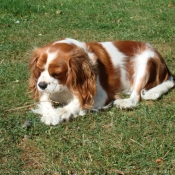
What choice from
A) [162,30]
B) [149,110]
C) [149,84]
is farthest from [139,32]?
[149,110]

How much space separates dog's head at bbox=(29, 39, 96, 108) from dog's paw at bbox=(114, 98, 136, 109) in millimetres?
381

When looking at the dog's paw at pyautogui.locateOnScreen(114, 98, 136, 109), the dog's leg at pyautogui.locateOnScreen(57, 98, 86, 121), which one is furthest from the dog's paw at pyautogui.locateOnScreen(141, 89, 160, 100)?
the dog's leg at pyautogui.locateOnScreen(57, 98, 86, 121)

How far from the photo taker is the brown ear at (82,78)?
4195 mm

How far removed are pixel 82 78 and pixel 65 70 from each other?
266 mm

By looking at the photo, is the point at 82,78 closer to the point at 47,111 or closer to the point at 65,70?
the point at 65,70

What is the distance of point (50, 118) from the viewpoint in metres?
4.21

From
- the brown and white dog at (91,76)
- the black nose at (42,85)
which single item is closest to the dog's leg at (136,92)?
the brown and white dog at (91,76)

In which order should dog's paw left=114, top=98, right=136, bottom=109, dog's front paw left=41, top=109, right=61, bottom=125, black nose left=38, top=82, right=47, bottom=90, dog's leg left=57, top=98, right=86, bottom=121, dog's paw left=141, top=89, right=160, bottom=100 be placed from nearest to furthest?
1. black nose left=38, top=82, right=47, bottom=90
2. dog's front paw left=41, top=109, right=61, bottom=125
3. dog's leg left=57, top=98, right=86, bottom=121
4. dog's paw left=114, top=98, right=136, bottom=109
5. dog's paw left=141, top=89, right=160, bottom=100

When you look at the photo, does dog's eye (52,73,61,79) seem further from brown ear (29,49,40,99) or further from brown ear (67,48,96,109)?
brown ear (29,49,40,99)

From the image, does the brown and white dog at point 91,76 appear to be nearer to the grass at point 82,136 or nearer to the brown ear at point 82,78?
the brown ear at point 82,78

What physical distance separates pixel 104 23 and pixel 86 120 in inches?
175

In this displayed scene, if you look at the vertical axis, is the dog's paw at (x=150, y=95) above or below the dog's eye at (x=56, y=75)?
below

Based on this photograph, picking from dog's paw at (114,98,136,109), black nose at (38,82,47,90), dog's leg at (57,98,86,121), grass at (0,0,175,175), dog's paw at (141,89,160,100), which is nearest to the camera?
grass at (0,0,175,175)

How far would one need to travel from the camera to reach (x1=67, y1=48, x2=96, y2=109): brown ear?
4195mm
